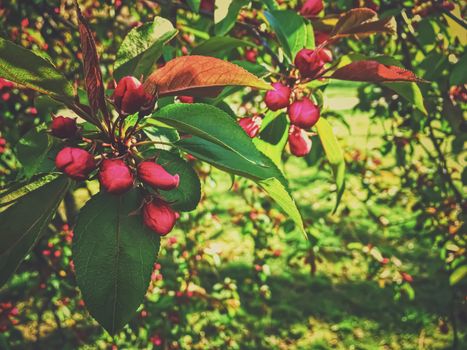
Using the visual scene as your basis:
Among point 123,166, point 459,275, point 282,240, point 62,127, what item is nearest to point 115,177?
point 123,166

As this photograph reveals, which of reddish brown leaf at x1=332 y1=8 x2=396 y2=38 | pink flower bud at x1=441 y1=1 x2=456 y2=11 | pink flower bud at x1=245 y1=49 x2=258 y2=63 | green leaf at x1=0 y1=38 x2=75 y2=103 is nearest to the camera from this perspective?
green leaf at x1=0 y1=38 x2=75 y2=103

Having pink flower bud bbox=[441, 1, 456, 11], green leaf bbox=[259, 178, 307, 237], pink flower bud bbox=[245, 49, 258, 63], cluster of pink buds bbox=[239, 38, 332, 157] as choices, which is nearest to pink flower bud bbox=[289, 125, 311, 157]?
cluster of pink buds bbox=[239, 38, 332, 157]

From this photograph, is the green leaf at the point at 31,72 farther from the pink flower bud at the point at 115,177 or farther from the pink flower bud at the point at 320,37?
the pink flower bud at the point at 320,37

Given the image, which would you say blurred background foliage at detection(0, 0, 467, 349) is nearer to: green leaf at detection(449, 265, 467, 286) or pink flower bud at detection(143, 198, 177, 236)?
green leaf at detection(449, 265, 467, 286)

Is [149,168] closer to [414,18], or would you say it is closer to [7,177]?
[414,18]

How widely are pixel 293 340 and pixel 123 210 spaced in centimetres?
260

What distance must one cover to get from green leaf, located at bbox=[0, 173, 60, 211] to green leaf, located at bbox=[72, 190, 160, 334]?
11 centimetres

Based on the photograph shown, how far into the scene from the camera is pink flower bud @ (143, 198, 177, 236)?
2.82ft

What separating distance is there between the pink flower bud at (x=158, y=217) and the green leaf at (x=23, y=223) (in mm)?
185

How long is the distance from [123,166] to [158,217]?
Result: 124 mm

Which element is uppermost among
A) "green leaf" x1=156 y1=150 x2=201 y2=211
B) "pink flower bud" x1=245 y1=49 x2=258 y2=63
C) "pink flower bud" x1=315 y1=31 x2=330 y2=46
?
"pink flower bud" x1=315 y1=31 x2=330 y2=46

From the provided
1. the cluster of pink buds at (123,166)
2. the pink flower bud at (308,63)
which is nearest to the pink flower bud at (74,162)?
the cluster of pink buds at (123,166)

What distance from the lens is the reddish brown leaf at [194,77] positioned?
2.68 ft

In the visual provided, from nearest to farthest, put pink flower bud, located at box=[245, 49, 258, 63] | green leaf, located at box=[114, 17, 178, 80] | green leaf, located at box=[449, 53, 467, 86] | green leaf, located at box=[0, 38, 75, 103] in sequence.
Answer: green leaf, located at box=[0, 38, 75, 103] → green leaf, located at box=[114, 17, 178, 80] → green leaf, located at box=[449, 53, 467, 86] → pink flower bud, located at box=[245, 49, 258, 63]
